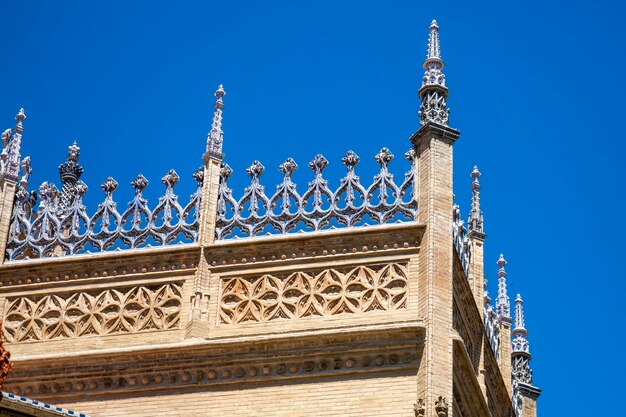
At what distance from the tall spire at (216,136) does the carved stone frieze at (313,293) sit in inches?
105

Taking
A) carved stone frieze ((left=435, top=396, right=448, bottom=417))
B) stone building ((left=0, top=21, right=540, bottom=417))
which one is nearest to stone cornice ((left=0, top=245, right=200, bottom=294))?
stone building ((left=0, top=21, right=540, bottom=417))

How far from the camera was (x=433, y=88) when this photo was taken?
28.5 metres

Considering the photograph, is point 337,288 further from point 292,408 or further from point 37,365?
point 37,365

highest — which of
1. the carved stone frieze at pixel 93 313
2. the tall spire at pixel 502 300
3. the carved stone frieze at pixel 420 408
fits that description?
the tall spire at pixel 502 300

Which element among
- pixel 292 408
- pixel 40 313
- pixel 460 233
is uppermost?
pixel 460 233

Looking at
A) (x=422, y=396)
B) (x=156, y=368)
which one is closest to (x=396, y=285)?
(x=422, y=396)

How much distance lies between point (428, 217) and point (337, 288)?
195cm

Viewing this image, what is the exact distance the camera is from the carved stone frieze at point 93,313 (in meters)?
27.3

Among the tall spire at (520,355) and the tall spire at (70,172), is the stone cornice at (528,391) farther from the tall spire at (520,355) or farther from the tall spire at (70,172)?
the tall spire at (70,172)

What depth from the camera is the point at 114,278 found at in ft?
91.3

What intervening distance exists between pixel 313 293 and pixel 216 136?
12.8 feet

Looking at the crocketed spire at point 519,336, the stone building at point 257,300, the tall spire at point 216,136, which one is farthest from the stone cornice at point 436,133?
the crocketed spire at point 519,336

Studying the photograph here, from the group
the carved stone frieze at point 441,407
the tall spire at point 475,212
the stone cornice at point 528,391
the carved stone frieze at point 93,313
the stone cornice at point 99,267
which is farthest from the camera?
the stone cornice at point 528,391

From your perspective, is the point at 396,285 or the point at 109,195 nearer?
the point at 396,285
